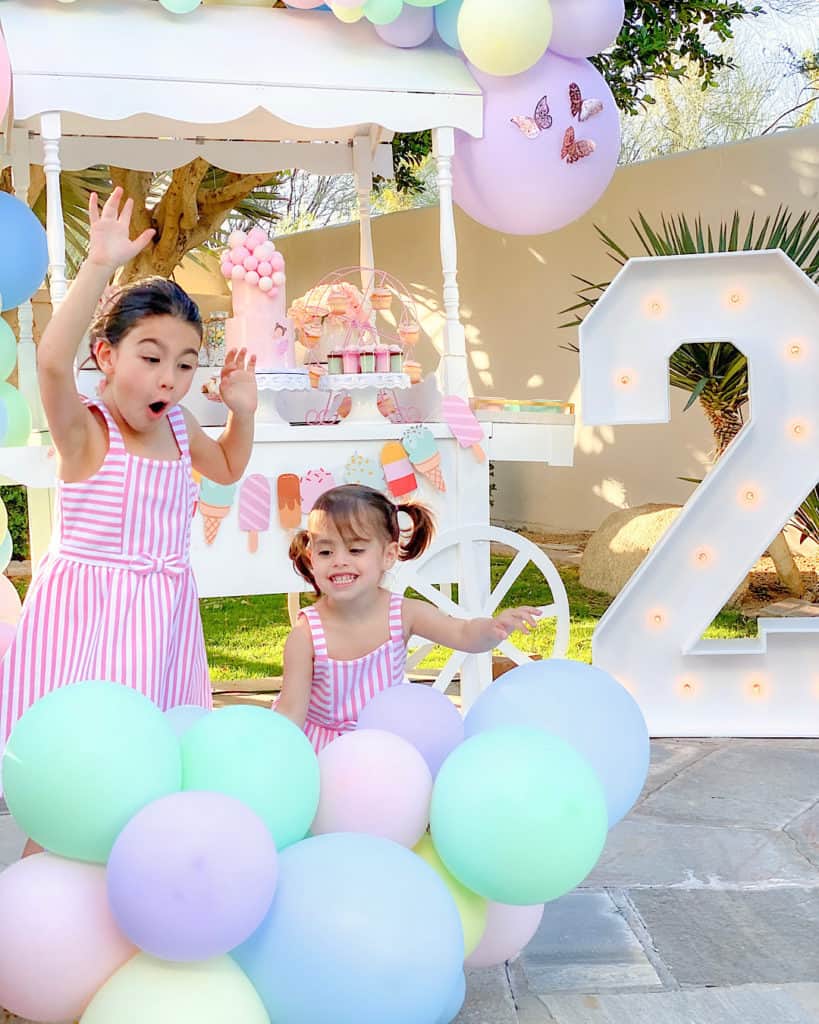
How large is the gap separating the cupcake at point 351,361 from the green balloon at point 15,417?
1.05 meters

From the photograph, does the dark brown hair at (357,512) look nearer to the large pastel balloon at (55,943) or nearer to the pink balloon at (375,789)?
the pink balloon at (375,789)

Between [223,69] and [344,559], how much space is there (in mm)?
2097

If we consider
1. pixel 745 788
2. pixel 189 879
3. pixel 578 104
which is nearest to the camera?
pixel 189 879

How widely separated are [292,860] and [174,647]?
3.05ft

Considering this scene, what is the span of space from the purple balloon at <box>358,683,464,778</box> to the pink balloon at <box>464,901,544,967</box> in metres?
0.25

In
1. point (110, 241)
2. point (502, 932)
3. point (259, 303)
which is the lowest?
point (502, 932)

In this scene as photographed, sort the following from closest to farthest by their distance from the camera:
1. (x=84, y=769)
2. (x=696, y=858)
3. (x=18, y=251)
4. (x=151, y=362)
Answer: (x=84, y=769) < (x=151, y=362) < (x=696, y=858) < (x=18, y=251)

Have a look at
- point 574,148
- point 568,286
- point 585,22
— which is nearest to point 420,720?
point 574,148

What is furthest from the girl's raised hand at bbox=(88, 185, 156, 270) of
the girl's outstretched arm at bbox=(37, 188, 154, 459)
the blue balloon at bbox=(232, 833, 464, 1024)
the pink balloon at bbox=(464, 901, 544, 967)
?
the pink balloon at bbox=(464, 901, 544, 967)

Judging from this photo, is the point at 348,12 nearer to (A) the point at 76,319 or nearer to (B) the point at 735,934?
(A) the point at 76,319

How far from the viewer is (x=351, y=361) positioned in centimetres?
431

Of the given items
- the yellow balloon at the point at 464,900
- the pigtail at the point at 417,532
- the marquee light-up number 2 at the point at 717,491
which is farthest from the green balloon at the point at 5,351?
the yellow balloon at the point at 464,900

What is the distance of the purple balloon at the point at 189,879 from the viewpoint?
5.52 ft

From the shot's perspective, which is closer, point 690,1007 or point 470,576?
point 690,1007
